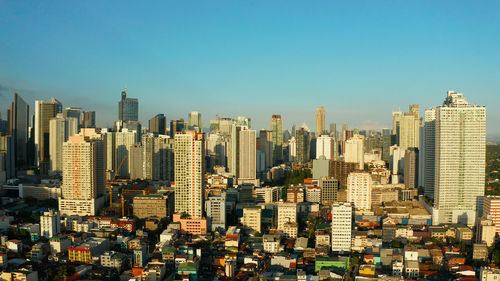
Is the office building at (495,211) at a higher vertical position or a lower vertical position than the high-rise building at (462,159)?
lower

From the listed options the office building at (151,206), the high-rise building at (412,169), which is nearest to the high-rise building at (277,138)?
the high-rise building at (412,169)

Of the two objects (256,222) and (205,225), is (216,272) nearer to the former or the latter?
(205,225)

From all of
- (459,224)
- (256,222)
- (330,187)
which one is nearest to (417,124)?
(330,187)

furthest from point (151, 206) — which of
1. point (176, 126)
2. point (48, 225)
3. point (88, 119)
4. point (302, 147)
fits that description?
point (88, 119)

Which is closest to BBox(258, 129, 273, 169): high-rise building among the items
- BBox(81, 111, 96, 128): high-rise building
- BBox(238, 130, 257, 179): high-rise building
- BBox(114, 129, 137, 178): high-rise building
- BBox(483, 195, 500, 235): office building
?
BBox(238, 130, 257, 179): high-rise building

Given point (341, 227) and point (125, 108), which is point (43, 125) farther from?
point (341, 227)

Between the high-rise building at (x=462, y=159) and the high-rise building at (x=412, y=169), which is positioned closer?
the high-rise building at (x=462, y=159)

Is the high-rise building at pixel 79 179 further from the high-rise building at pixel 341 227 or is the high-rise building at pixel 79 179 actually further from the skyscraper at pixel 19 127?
the skyscraper at pixel 19 127
